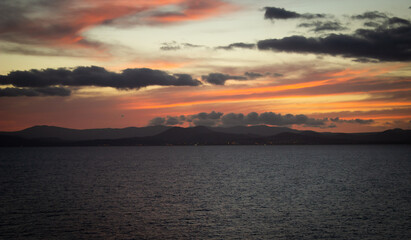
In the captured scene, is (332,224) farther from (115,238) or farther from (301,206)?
(115,238)

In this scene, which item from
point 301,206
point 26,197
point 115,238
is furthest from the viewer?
point 26,197

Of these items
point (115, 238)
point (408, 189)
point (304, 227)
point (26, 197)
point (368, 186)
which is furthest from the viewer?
point (368, 186)

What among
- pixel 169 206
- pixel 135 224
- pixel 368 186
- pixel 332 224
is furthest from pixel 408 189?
pixel 135 224

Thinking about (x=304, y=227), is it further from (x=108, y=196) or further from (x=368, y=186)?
(x=368, y=186)

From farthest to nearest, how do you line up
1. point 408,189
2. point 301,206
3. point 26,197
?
point 408,189 → point 26,197 → point 301,206

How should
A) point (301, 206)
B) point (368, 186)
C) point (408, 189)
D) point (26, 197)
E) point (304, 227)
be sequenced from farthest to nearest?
point (368, 186), point (408, 189), point (26, 197), point (301, 206), point (304, 227)

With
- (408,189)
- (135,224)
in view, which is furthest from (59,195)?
(408,189)

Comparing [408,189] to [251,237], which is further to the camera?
[408,189]

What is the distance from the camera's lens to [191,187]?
83188 mm

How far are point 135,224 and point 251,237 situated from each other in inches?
583

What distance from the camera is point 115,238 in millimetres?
39812

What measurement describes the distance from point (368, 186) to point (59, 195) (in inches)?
2628

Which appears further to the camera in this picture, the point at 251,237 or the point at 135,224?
the point at 135,224

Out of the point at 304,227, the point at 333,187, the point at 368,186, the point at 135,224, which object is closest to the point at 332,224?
the point at 304,227
